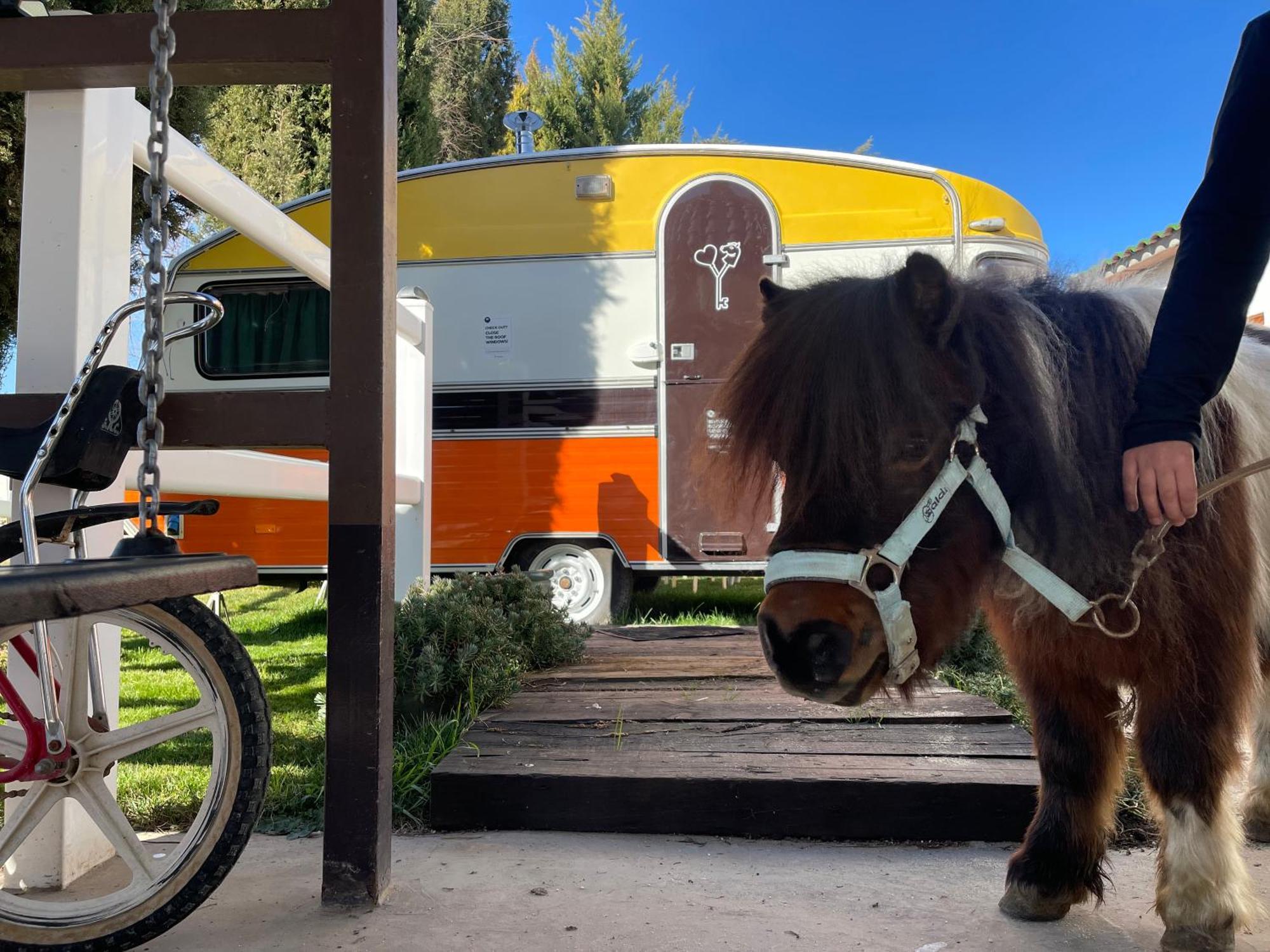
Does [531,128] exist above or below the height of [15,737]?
above

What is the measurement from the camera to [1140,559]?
150 cm

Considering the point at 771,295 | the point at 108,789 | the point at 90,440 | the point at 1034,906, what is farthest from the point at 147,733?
the point at 1034,906

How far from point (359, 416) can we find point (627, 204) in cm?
444

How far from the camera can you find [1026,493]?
1559 millimetres

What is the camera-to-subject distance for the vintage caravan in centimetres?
561

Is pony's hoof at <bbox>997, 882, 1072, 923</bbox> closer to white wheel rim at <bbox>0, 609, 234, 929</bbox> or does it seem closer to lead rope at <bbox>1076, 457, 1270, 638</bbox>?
lead rope at <bbox>1076, 457, 1270, 638</bbox>

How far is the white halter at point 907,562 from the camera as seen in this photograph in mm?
1384

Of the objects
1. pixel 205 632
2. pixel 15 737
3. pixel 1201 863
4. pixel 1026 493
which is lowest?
pixel 1201 863

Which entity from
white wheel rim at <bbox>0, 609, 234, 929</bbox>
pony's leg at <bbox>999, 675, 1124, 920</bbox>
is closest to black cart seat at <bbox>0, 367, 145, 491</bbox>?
white wheel rim at <bbox>0, 609, 234, 929</bbox>

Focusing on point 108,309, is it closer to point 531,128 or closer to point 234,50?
point 234,50

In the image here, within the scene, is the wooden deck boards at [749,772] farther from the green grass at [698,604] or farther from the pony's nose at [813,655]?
the green grass at [698,604]

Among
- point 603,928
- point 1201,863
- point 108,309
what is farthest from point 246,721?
point 1201,863

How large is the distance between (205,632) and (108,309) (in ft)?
3.12

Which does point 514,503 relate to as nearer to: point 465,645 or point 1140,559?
point 465,645
